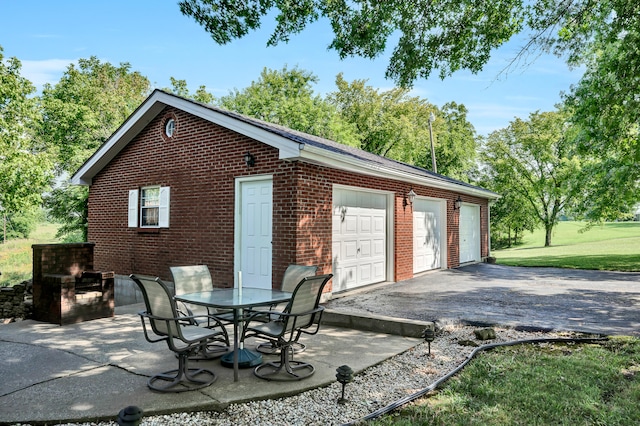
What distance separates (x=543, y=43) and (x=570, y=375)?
19.0ft

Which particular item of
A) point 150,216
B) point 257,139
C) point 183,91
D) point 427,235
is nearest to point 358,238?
point 257,139

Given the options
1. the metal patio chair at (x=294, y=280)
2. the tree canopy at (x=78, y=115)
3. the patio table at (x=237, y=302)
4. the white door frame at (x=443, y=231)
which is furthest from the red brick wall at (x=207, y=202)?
the tree canopy at (x=78, y=115)

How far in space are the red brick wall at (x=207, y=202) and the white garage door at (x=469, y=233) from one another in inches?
126

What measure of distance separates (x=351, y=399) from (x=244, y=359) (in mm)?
1363

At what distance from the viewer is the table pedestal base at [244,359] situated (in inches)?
176

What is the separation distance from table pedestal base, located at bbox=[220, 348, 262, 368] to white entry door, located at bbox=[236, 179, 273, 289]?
3.17 m

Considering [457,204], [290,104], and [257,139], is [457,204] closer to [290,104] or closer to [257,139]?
[257,139]

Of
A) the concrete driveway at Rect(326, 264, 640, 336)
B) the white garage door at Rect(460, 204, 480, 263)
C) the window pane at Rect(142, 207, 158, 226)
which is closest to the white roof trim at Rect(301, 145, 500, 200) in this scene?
the white garage door at Rect(460, 204, 480, 263)

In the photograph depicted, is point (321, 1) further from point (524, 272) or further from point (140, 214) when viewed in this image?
point (524, 272)

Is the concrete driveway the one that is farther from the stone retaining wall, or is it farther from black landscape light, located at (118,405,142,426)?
the stone retaining wall

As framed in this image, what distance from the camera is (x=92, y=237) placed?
11719 millimetres

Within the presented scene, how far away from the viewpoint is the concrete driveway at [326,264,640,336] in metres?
6.36

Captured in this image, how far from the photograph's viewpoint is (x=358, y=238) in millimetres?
9406

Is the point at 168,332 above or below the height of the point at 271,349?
above
